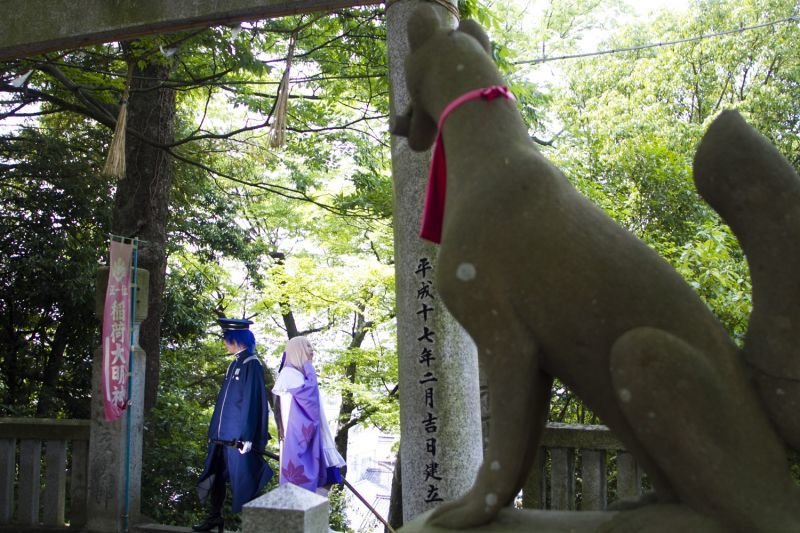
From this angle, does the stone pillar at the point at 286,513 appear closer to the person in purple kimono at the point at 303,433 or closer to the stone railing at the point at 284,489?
Result: the stone railing at the point at 284,489

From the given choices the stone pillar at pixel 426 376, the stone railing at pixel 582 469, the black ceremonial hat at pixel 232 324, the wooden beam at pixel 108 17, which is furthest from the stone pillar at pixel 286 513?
the wooden beam at pixel 108 17

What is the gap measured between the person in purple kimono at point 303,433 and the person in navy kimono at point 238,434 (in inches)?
8.1

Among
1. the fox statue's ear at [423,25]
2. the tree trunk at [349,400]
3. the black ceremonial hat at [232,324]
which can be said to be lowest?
the tree trunk at [349,400]

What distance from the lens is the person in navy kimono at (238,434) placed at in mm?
4820

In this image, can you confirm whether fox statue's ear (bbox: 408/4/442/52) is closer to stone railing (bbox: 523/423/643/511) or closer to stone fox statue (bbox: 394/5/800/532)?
stone fox statue (bbox: 394/5/800/532)

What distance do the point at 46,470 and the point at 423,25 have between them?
4.77 m

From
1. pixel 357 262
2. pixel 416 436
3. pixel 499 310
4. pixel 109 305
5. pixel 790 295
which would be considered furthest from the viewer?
pixel 357 262

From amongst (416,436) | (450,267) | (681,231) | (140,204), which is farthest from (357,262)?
(450,267)

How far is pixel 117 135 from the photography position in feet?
17.3

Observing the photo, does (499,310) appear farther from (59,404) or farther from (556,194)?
(59,404)

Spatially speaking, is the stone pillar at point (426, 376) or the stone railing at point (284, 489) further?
the stone pillar at point (426, 376)

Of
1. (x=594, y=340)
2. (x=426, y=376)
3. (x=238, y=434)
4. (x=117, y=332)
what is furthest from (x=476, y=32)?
(x=117, y=332)

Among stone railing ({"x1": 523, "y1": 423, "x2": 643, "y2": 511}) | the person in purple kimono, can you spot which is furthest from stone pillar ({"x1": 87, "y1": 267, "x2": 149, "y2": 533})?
stone railing ({"x1": 523, "y1": 423, "x2": 643, "y2": 511})

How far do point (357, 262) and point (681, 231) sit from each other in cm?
533
